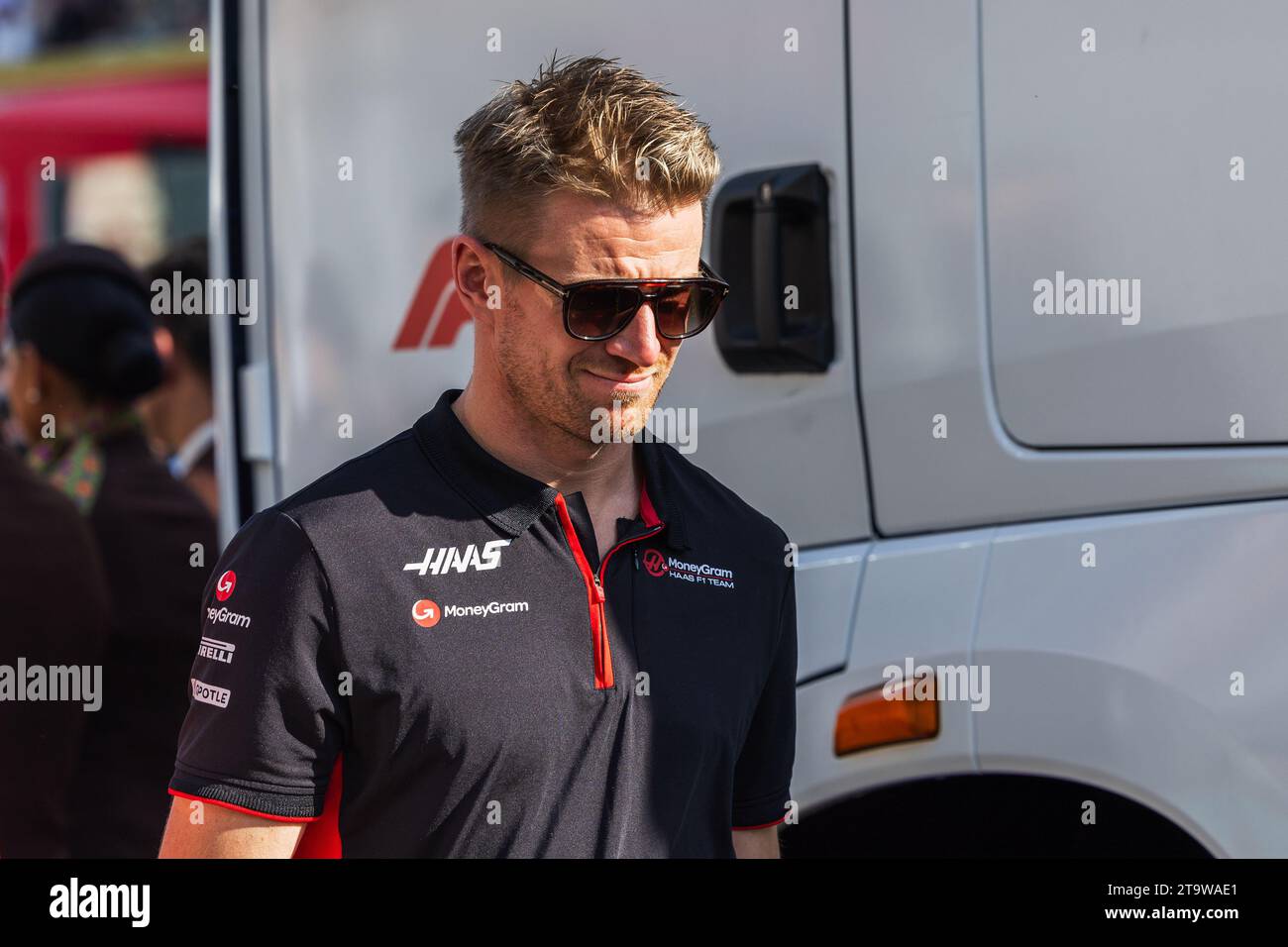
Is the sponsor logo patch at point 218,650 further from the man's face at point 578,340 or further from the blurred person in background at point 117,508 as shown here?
the blurred person in background at point 117,508

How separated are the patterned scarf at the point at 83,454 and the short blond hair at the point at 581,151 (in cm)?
176

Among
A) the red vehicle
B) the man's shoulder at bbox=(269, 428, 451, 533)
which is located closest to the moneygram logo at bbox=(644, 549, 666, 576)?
A: the man's shoulder at bbox=(269, 428, 451, 533)

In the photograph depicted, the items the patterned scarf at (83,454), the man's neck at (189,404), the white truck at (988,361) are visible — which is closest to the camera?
the white truck at (988,361)

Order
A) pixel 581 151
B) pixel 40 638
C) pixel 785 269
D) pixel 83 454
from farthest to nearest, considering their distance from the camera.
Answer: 1. pixel 83 454
2. pixel 40 638
3. pixel 785 269
4. pixel 581 151

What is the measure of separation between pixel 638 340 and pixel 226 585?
54 cm

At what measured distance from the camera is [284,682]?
5.14ft

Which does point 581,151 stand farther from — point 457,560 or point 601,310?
point 457,560

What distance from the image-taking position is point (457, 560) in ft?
5.46

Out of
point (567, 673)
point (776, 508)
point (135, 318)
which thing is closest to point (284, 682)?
point (567, 673)

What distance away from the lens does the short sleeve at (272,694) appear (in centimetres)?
157

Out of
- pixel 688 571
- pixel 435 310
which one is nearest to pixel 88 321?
pixel 435 310

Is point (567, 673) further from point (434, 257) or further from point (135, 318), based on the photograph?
point (135, 318)

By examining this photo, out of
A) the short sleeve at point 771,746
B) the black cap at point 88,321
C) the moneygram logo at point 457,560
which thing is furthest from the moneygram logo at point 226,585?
the black cap at point 88,321

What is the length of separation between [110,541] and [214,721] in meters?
1.60
